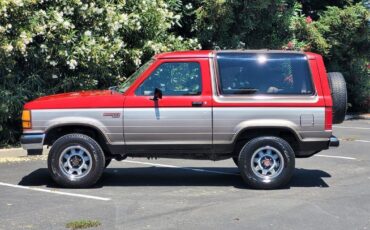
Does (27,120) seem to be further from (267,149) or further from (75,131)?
(267,149)

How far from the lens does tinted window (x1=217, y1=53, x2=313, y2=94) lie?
8078 millimetres

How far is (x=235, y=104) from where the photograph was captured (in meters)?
7.96

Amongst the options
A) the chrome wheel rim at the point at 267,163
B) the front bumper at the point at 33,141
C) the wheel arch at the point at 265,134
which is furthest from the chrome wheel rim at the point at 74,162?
the chrome wheel rim at the point at 267,163

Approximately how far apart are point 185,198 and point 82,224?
70.4 inches

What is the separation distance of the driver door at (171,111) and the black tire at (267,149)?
0.55 m

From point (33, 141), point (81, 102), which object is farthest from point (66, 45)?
point (33, 141)

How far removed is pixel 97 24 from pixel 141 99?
15.5 feet

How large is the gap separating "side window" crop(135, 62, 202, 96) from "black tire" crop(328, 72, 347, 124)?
1.95 metres

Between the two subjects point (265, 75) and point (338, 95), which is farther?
point (338, 95)

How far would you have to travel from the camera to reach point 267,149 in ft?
26.6

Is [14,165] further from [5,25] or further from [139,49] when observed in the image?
[139,49]

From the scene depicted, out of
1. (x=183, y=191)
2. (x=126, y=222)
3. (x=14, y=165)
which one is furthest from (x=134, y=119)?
(x=14, y=165)

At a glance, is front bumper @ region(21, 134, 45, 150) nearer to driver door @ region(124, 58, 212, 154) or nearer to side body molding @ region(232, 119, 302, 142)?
driver door @ region(124, 58, 212, 154)

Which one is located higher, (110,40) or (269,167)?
(110,40)
